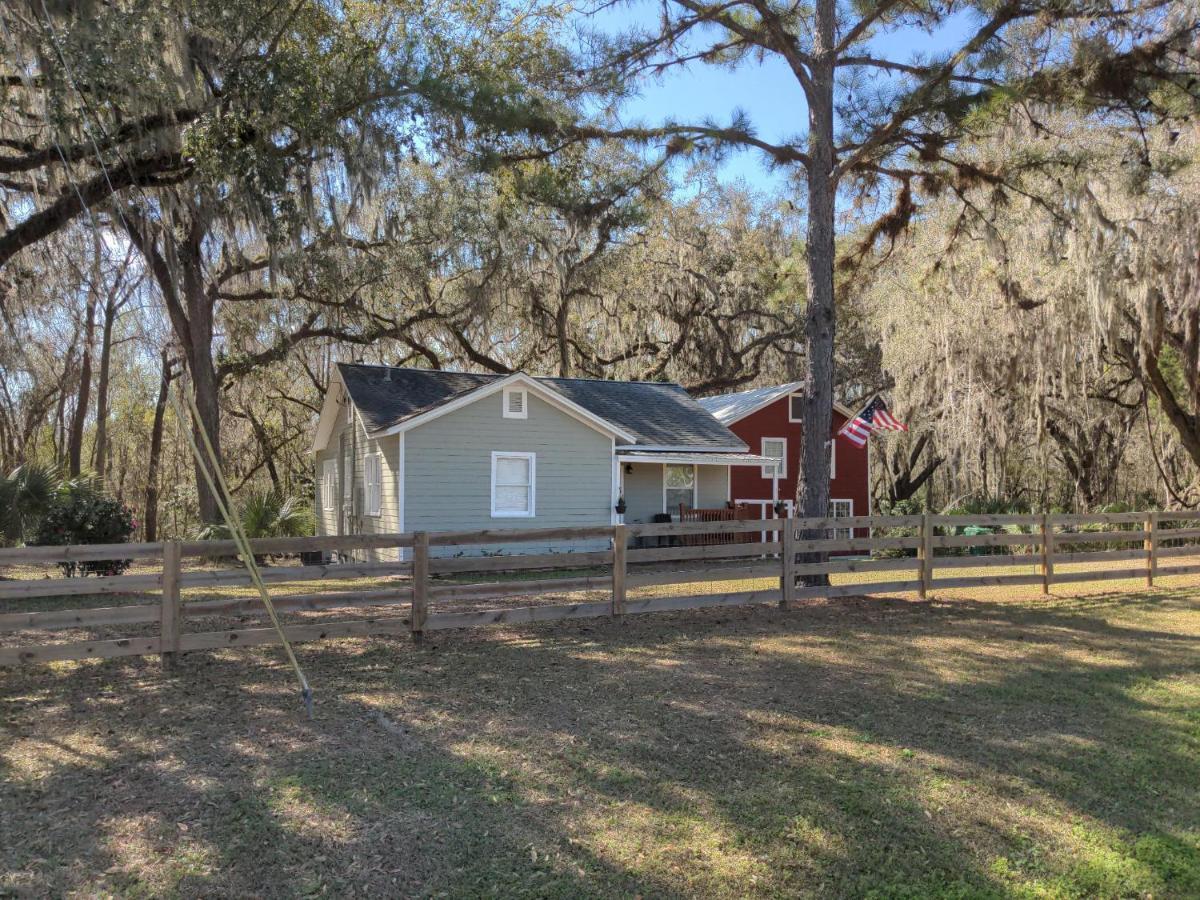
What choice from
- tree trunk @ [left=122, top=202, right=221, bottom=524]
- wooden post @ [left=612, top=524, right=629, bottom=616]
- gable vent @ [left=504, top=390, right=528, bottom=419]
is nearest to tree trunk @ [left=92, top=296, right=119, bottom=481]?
tree trunk @ [left=122, top=202, right=221, bottom=524]

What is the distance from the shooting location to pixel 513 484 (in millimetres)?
17062

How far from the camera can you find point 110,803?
4035mm

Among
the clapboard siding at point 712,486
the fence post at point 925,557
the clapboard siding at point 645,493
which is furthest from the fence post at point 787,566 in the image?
the clapboard siding at point 712,486

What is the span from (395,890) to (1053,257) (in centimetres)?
1293

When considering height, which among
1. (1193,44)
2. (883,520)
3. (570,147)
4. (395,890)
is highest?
(1193,44)

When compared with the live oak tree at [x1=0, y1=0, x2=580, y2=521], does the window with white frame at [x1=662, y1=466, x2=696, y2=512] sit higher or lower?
lower

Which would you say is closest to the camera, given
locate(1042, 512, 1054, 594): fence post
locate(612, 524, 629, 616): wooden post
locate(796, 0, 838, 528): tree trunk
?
locate(612, 524, 629, 616): wooden post

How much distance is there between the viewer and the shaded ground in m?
3.59

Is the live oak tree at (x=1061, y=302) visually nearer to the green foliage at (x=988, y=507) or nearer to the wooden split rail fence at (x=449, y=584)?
the green foliage at (x=988, y=507)

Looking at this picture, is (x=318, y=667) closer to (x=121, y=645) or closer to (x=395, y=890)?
(x=121, y=645)

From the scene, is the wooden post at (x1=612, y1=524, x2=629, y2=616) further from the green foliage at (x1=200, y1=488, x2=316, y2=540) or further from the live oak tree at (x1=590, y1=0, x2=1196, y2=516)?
the green foliage at (x1=200, y1=488, x2=316, y2=540)

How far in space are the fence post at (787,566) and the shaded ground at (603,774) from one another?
6.93ft

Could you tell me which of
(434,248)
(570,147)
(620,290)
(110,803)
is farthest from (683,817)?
(620,290)

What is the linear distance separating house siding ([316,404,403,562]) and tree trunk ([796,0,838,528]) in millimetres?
8281
